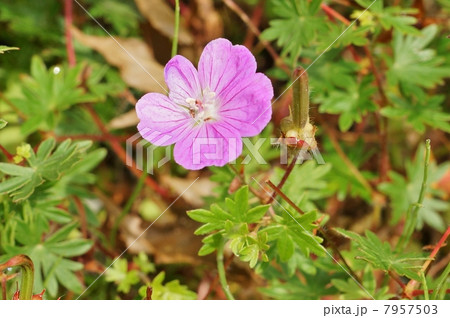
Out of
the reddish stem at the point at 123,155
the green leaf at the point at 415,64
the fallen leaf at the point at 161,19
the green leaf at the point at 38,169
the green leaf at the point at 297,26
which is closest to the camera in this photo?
the green leaf at the point at 38,169

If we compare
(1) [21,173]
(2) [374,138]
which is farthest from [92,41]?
(2) [374,138]

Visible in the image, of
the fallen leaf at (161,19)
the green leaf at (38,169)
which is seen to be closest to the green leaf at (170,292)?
the green leaf at (38,169)

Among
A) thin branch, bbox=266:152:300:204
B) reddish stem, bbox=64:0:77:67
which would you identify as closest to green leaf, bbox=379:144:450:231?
thin branch, bbox=266:152:300:204

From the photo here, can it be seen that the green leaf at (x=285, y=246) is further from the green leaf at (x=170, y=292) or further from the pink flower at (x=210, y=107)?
the green leaf at (x=170, y=292)

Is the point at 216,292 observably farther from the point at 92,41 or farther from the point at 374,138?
the point at 92,41

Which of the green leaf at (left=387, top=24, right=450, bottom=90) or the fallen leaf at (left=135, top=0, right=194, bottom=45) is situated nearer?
the green leaf at (left=387, top=24, right=450, bottom=90)

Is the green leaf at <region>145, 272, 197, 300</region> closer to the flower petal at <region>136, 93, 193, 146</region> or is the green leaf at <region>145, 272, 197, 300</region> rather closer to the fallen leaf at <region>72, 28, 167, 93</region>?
the flower petal at <region>136, 93, 193, 146</region>

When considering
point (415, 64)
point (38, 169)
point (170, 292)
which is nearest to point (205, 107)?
point (38, 169)

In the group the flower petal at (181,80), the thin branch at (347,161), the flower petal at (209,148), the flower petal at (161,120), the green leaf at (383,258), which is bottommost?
the green leaf at (383,258)

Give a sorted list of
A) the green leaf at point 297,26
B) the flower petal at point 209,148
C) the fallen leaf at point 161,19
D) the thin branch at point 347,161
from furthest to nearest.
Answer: the fallen leaf at point 161,19 < the thin branch at point 347,161 < the green leaf at point 297,26 < the flower petal at point 209,148
